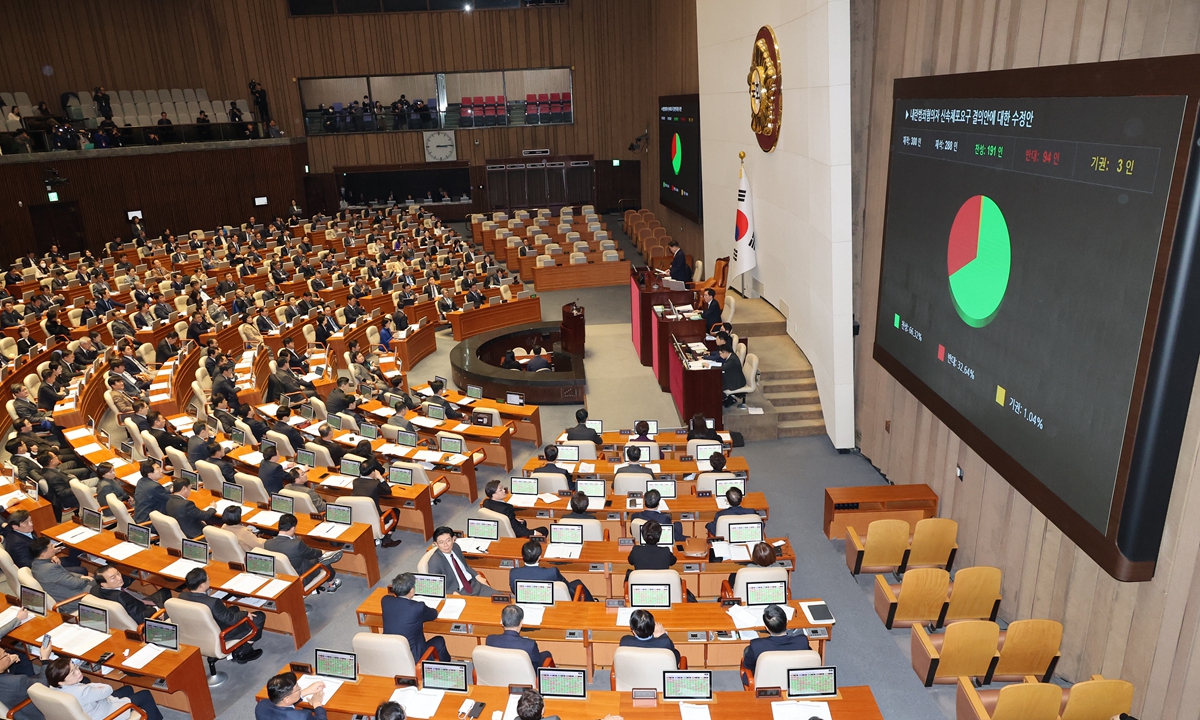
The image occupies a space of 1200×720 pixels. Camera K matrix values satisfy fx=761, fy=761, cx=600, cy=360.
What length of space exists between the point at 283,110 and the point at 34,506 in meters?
25.4

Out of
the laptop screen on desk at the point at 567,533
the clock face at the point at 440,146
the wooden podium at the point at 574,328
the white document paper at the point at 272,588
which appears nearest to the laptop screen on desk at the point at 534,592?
the laptop screen on desk at the point at 567,533

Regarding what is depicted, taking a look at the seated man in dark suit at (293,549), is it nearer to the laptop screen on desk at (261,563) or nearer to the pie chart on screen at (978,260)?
the laptop screen on desk at (261,563)

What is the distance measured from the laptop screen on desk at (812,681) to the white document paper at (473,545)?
3.63m

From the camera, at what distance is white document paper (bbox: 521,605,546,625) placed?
6.70 metres

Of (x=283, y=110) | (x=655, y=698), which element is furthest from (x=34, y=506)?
(x=283, y=110)

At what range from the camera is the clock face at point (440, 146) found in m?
31.8

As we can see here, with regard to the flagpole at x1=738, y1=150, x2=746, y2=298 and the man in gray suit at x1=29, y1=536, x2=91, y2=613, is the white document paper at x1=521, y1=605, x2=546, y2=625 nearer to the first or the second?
the man in gray suit at x1=29, y1=536, x2=91, y2=613

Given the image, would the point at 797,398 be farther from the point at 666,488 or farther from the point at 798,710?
the point at 798,710

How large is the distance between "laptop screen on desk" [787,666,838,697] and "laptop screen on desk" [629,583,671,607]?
4.61 feet

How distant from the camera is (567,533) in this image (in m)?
8.04

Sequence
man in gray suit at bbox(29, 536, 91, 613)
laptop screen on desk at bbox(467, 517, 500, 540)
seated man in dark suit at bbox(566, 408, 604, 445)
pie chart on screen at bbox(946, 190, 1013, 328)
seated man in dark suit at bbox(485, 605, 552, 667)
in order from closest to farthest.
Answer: seated man in dark suit at bbox(485, 605, 552, 667), pie chart on screen at bbox(946, 190, 1013, 328), man in gray suit at bbox(29, 536, 91, 613), laptop screen on desk at bbox(467, 517, 500, 540), seated man in dark suit at bbox(566, 408, 604, 445)

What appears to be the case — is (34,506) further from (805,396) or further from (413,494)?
(805,396)

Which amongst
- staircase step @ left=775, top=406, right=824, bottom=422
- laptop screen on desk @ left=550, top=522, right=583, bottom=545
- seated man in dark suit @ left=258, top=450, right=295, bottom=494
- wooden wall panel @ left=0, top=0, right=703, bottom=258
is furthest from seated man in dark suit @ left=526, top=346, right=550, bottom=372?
wooden wall panel @ left=0, top=0, right=703, bottom=258

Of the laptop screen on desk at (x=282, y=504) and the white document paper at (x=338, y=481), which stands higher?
the laptop screen on desk at (x=282, y=504)
